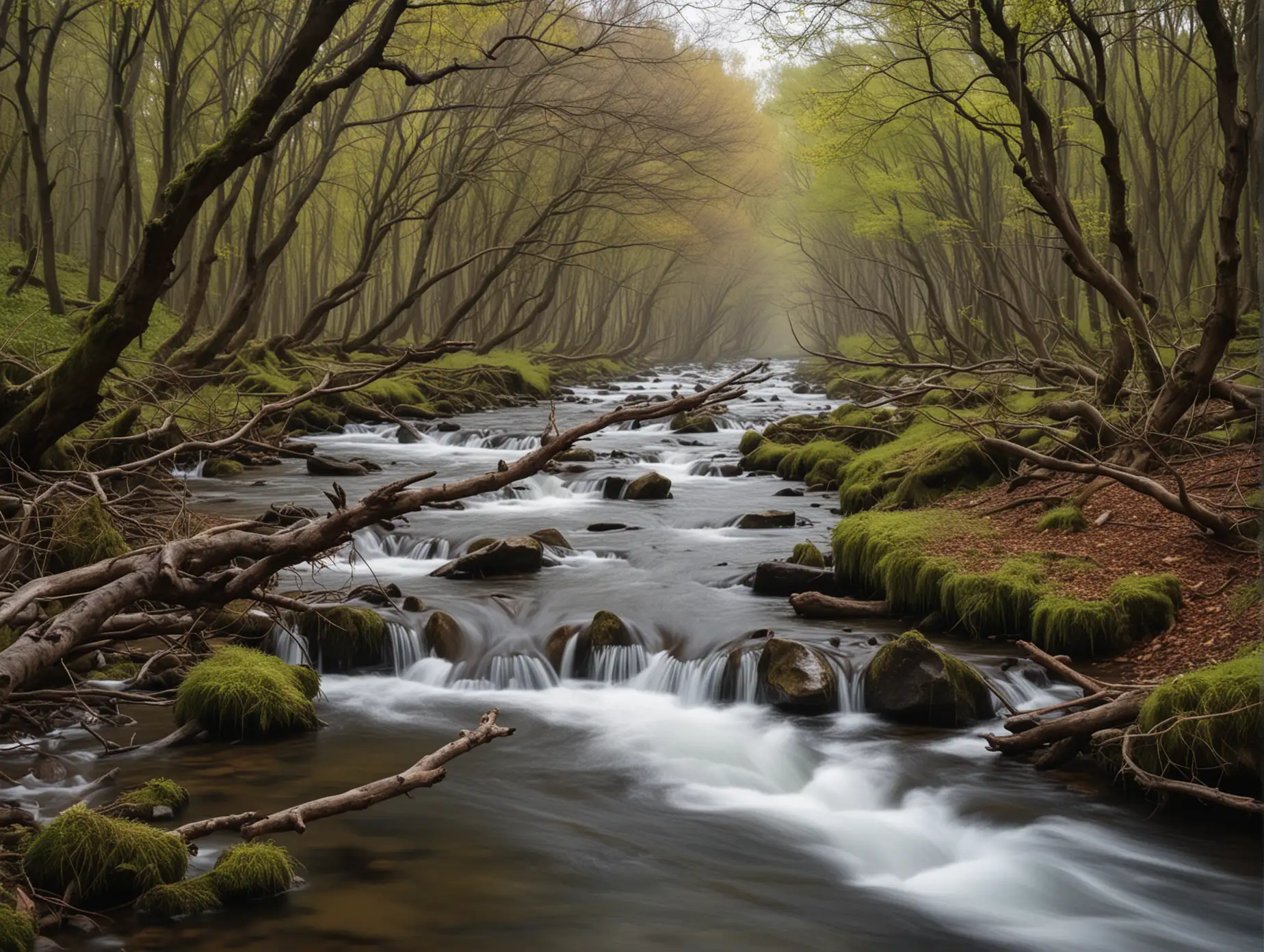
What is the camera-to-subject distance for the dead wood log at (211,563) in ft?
16.1

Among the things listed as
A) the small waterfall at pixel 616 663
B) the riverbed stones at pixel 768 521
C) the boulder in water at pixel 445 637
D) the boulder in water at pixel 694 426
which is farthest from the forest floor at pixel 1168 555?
the boulder in water at pixel 694 426

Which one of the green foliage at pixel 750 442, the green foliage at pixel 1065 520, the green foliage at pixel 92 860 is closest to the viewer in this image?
the green foliage at pixel 92 860

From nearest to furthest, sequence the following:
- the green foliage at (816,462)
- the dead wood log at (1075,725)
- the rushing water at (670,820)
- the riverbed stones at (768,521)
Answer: the rushing water at (670,820)
the dead wood log at (1075,725)
the riverbed stones at (768,521)
the green foliage at (816,462)

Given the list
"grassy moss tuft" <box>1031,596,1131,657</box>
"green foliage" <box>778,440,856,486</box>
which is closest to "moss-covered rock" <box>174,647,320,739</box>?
"grassy moss tuft" <box>1031,596,1131,657</box>

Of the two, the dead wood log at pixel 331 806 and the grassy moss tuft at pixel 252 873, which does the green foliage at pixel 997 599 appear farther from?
the grassy moss tuft at pixel 252 873

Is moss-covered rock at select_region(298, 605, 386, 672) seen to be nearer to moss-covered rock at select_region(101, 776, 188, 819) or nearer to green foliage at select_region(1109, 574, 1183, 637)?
moss-covered rock at select_region(101, 776, 188, 819)

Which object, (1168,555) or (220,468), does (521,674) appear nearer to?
(1168,555)

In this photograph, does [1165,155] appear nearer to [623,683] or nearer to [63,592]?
[623,683]

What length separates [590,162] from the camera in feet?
75.7

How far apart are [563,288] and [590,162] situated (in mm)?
25906

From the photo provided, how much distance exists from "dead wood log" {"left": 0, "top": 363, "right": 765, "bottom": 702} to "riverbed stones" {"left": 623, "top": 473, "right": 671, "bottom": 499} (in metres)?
10.6

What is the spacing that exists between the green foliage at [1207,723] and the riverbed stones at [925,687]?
62.2 inches

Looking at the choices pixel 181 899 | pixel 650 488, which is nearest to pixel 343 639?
pixel 181 899

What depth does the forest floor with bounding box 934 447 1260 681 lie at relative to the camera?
7020mm
